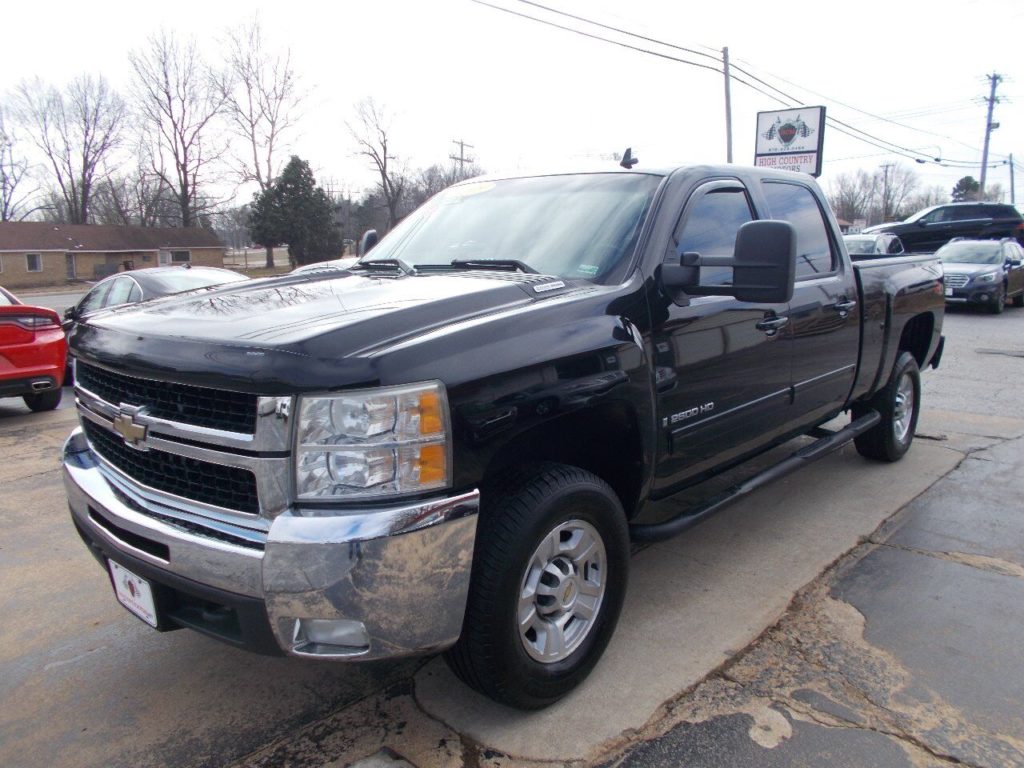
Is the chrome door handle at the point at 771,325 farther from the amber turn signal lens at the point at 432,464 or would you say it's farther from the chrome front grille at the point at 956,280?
the chrome front grille at the point at 956,280

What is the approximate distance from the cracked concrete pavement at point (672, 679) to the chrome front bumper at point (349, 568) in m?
0.58

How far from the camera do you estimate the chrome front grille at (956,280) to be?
16.7 metres

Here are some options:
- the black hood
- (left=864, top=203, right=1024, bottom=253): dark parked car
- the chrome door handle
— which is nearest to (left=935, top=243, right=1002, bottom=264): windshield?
(left=864, top=203, right=1024, bottom=253): dark parked car

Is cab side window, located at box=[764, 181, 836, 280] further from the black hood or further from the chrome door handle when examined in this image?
the black hood

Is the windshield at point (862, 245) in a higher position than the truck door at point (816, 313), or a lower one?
higher

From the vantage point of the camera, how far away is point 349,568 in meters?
2.12

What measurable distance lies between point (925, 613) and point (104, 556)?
11.1 ft

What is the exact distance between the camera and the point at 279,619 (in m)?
2.19

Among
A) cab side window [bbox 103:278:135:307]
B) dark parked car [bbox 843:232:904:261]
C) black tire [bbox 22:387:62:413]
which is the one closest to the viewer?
black tire [bbox 22:387:62:413]

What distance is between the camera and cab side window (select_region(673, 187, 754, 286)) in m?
3.48

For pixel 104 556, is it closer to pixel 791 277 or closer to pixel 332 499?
pixel 332 499

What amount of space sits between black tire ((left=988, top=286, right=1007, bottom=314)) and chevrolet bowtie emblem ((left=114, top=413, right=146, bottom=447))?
60.0 ft

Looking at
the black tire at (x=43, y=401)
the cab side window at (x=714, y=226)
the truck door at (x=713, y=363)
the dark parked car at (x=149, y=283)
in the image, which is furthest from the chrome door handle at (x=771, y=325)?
the black tire at (x=43, y=401)

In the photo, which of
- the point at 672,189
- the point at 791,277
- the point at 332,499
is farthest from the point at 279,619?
the point at 672,189
